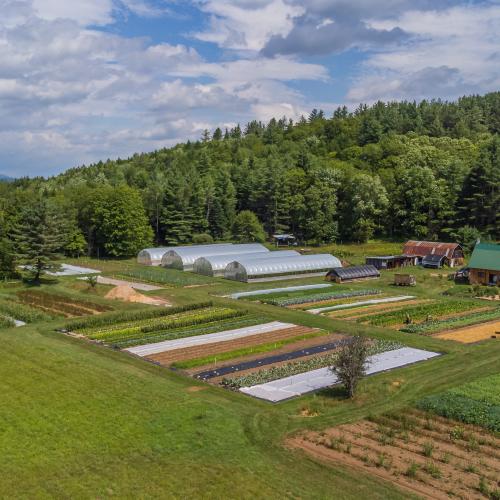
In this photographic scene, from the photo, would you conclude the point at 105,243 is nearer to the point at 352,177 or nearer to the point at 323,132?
the point at 352,177

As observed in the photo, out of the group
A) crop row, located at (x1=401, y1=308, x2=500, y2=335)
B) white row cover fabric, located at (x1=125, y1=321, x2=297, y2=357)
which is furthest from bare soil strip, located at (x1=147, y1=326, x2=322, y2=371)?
crop row, located at (x1=401, y1=308, x2=500, y2=335)

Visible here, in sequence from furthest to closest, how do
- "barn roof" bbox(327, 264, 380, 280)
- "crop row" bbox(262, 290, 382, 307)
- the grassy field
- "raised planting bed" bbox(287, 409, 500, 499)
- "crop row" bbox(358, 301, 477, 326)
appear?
1. "barn roof" bbox(327, 264, 380, 280)
2. "crop row" bbox(262, 290, 382, 307)
3. "crop row" bbox(358, 301, 477, 326)
4. "raised planting bed" bbox(287, 409, 500, 499)
5. the grassy field

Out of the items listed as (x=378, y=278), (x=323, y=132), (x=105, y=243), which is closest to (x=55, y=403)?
(x=378, y=278)

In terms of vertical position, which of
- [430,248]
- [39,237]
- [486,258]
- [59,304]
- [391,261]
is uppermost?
[39,237]

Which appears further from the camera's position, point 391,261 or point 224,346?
point 391,261

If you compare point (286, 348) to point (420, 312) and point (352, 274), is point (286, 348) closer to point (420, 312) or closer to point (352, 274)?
point (420, 312)

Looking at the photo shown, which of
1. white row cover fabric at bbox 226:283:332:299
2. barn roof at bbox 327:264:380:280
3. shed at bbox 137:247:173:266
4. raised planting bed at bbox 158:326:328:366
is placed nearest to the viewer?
raised planting bed at bbox 158:326:328:366

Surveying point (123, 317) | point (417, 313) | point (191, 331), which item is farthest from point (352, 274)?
point (123, 317)

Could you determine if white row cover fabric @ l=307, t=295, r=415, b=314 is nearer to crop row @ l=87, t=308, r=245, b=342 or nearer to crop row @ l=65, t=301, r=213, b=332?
crop row @ l=87, t=308, r=245, b=342

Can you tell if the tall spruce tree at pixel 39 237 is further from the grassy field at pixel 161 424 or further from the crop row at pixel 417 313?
the crop row at pixel 417 313
